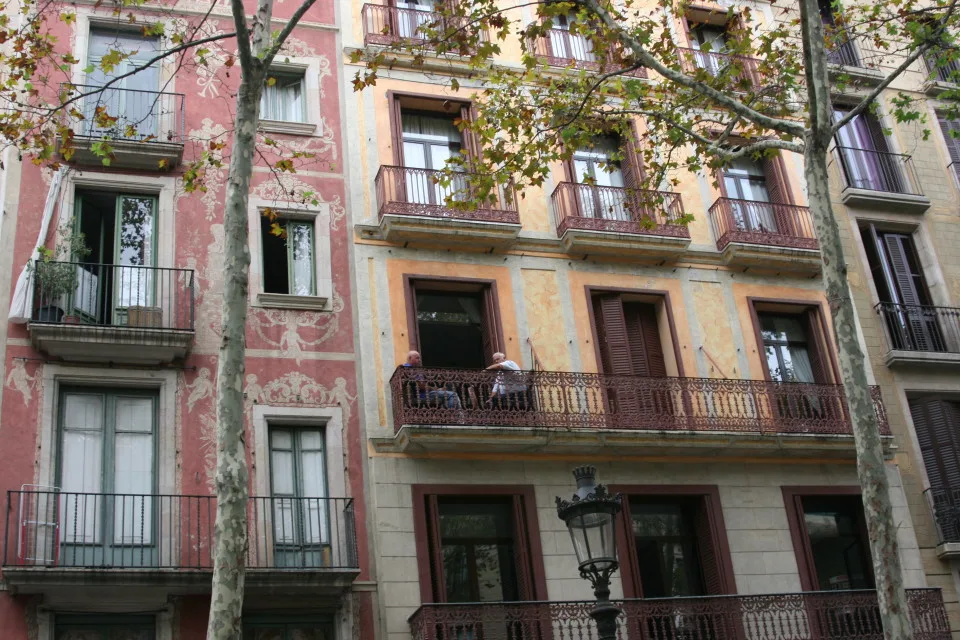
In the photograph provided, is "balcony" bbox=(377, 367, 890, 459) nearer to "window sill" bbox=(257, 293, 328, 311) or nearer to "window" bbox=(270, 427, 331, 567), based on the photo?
"window" bbox=(270, 427, 331, 567)

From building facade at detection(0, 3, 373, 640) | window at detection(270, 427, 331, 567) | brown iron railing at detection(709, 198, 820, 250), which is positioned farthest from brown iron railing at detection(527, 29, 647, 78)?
window at detection(270, 427, 331, 567)

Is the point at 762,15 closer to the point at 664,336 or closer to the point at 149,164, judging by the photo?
the point at 664,336

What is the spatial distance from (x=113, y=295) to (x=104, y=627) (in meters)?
5.08

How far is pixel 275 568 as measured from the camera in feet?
53.8

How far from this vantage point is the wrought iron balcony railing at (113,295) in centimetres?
1756

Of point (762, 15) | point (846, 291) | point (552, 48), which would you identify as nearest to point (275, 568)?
point (846, 291)

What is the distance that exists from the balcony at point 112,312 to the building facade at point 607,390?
3.05 m

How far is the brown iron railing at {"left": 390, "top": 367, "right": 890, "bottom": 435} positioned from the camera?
737 inches

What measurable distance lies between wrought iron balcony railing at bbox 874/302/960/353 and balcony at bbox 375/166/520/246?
780 cm

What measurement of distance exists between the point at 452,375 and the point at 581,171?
600cm

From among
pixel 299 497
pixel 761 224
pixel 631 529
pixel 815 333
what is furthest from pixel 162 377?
pixel 815 333

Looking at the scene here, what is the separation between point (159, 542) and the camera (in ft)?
54.3

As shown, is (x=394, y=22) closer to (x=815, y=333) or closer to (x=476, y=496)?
(x=476, y=496)

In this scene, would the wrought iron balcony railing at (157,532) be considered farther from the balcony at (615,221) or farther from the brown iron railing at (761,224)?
the brown iron railing at (761,224)
